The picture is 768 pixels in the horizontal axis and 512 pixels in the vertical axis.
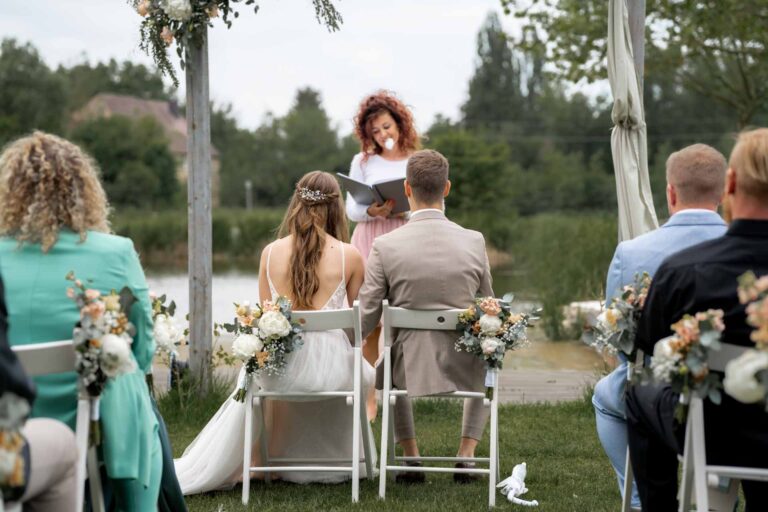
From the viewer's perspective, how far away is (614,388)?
4.27 m

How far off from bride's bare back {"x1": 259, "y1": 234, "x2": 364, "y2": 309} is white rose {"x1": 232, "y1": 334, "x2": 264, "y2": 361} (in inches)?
18.4

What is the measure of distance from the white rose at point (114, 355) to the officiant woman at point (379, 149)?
3.83m

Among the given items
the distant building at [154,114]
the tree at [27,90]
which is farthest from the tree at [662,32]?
the distant building at [154,114]

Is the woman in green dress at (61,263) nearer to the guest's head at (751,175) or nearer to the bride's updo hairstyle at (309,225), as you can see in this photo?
the bride's updo hairstyle at (309,225)

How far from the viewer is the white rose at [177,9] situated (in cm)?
643

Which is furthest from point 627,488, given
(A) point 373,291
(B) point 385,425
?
(A) point 373,291

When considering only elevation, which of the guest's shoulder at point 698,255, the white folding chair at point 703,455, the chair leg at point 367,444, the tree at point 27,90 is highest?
the tree at point 27,90

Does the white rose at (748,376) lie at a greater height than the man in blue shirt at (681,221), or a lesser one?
lesser

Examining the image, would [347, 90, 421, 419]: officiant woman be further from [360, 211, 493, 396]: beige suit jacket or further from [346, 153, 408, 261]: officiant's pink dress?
[360, 211, 493, 396]: beige suit jacket

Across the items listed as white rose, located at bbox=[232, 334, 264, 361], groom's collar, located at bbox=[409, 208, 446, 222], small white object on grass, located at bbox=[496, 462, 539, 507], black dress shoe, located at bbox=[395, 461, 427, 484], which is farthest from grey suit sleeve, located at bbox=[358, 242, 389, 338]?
small white object on grass, located at bbox=[496, 462, 539, 507]

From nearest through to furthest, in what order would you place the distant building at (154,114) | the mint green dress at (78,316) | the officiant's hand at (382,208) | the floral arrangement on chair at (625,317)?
1. the mint green dress at (78,316)
2. the floral arrangement on chair at (625,317)
3. the officiant's hand at (382,208)
4. the distant building at (154,114)

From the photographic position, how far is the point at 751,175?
322 cm

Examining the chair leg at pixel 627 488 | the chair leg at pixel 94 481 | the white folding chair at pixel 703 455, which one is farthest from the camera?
the chair leg at pixel 627 488

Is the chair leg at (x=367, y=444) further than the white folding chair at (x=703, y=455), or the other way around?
the chair leg at (x=367, y=444)
